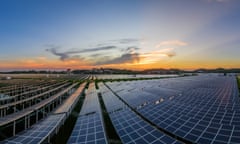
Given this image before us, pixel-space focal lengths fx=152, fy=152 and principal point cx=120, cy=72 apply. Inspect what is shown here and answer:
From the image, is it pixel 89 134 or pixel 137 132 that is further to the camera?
pixel 89 134

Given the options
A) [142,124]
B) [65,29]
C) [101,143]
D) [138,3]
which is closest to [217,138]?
[142,124]

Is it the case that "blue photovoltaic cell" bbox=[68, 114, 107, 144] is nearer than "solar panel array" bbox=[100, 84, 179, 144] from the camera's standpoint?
No

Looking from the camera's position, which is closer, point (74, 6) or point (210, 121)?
point (210, 121)

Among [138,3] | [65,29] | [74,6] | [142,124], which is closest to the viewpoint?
[142,124]

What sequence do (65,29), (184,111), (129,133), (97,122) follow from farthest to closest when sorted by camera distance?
(65,29) → (184,111) → (97,122) → (129,133)

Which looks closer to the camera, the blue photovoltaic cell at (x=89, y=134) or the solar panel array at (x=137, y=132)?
the solar panel array at (x=137, y=132)

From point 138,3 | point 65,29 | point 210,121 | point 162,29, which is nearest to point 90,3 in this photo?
point 138,3

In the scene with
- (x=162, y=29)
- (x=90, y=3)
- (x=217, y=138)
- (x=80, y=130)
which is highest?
(x=90, y=3)

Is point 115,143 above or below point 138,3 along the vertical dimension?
below

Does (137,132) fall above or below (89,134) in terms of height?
above

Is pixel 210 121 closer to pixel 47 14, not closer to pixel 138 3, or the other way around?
pixel 138 3
